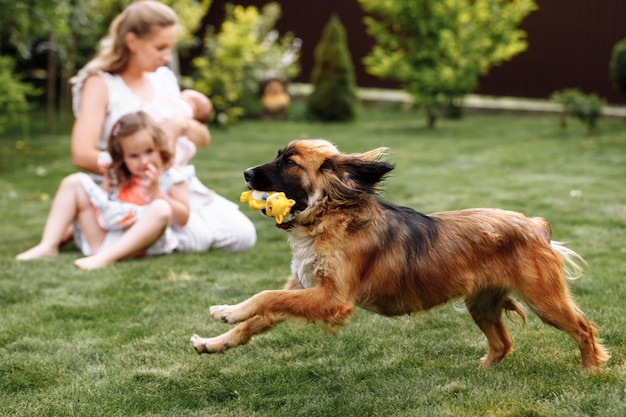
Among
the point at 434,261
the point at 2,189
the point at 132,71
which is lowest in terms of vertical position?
the point at 2,189

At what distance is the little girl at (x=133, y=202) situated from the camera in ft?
19.5

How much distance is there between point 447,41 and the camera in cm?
1441

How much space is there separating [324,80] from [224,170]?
21.5ft

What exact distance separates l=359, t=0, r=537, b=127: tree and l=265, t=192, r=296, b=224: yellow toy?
11347mm

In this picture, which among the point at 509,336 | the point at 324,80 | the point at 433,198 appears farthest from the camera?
the point at 324,80

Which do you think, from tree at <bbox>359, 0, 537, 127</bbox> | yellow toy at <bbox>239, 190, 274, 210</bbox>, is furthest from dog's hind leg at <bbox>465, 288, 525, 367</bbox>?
tree at <bbox>359, 0, 537, 127</bbox>

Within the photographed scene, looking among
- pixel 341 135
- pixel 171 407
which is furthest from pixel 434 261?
pixel 341 135

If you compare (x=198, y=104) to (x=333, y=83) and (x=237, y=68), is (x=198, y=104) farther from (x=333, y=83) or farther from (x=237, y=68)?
(x=333, y=83)

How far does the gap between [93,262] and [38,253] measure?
2.07 ft

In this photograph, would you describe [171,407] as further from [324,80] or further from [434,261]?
[324,80]

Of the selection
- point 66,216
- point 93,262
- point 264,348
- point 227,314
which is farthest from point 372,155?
point 66,216

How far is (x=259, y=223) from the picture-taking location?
746 centimetres

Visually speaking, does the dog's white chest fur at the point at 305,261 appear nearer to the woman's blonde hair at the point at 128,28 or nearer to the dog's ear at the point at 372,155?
the dog's ear at the point at 372,155

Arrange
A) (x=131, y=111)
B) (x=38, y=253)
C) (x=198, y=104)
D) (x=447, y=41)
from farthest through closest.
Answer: (x=447, y=41) < (x=198, y=104) < (x=131, y=111) < (x=38, y=253)
